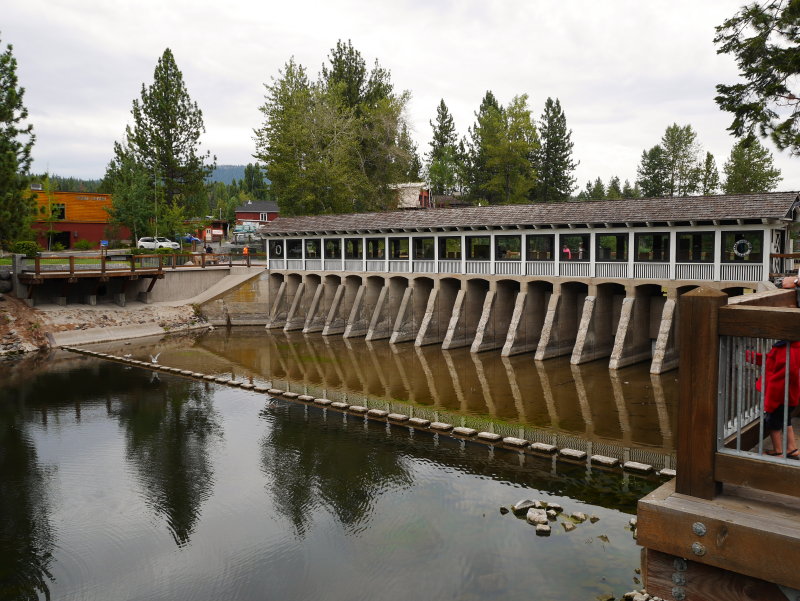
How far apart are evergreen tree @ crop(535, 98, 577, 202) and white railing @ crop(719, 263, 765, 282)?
48.0 metres

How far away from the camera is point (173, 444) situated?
22125 mm

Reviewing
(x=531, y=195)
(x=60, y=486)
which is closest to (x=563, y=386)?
(x=60, y=486)

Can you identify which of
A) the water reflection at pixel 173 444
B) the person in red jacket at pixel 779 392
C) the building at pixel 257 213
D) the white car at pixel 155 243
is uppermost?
the building at pixel 257 213

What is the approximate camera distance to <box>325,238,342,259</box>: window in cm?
4838

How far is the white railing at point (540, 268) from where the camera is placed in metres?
35.8

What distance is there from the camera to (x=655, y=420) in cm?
2328

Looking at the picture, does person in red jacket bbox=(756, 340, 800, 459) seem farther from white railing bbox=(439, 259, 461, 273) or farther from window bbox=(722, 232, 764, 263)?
white railing bbox=(439, 259, 461, 273)

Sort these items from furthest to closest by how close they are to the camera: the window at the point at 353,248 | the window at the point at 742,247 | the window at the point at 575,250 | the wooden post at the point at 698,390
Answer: the window at the point at 353,248 → the window at the point at 575,250 → the window at the point at 742,247 → the wooden post at the point at 698,390

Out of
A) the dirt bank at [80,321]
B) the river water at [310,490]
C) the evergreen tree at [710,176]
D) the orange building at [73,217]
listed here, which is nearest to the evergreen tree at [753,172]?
the evergreen tree at [710,176]

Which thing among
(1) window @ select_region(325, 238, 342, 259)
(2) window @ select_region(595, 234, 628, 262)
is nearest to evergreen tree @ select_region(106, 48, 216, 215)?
(1) window @ select_region(325, 238, 342, 259)

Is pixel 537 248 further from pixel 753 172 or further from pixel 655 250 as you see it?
pixel 753 172

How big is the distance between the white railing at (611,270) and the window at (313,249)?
74.5ft

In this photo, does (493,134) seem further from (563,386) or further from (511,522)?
(511,522)

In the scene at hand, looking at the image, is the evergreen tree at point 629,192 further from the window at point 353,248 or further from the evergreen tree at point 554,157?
the window at point 353,248
